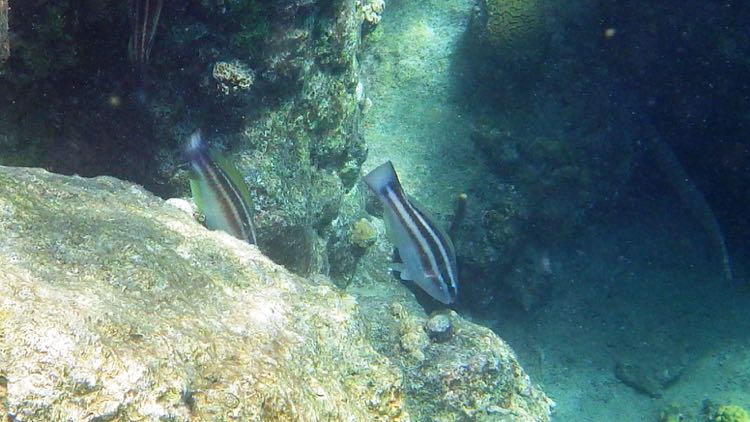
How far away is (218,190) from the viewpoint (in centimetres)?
229

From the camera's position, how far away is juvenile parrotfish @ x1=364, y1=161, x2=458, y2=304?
8.79ft

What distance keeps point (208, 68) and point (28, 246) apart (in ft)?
5.40

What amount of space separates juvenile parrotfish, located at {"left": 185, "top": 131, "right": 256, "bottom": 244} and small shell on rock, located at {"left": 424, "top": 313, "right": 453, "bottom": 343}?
6.64 ft

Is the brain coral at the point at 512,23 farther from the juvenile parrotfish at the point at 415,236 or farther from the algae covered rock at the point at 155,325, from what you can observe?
the algae covered rock at the point at 155,325

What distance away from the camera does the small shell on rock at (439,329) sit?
3873 mm

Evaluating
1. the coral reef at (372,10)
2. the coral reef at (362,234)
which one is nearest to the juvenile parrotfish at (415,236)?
the coral reef at (362,234)

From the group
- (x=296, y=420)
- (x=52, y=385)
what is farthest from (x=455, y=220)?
(x=52, y=385)

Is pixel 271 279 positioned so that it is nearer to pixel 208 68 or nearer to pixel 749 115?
pixel 208 68

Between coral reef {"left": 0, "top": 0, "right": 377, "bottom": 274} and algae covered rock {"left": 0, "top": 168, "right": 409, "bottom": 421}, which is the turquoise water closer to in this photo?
coral reef {"left": 0, "top": 0, "right": 377, "bottom": 274}

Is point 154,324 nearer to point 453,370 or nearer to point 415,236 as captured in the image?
point 415,236

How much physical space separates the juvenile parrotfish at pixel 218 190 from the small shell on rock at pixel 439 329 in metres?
2.03

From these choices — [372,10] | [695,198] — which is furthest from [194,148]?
[695,198]

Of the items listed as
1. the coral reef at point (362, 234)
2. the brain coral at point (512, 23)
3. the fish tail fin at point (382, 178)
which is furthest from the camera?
the brain coral at point (512, 23)

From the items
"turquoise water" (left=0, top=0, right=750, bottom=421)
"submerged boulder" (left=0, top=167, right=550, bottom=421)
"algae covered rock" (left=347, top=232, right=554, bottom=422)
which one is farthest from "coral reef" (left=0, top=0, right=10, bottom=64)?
"algae covered rock" (left=347, top=232, right=554, bottom=422)
